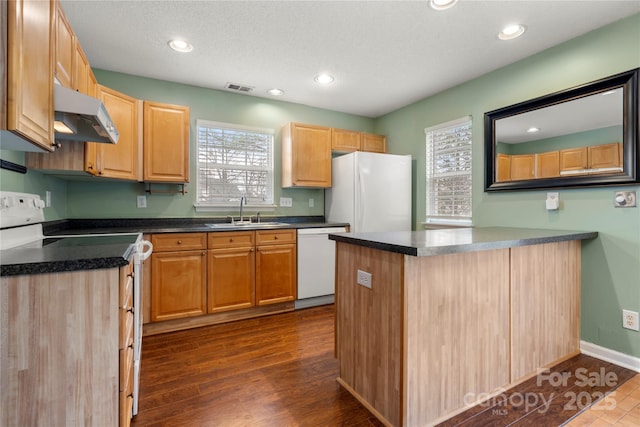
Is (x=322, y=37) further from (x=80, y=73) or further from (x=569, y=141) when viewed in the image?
(x=569, y=141)

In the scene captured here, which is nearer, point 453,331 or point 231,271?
point 453,331

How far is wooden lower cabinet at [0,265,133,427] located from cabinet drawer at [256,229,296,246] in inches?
75.7

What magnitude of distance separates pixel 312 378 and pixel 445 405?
32.1 inches

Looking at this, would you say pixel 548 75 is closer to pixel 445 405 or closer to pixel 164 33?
pixel 445 405

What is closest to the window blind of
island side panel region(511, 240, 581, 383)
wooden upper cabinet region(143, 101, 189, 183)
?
wooden upper cabinet region(143, 101, 189, 183)

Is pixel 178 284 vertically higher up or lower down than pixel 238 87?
lower down

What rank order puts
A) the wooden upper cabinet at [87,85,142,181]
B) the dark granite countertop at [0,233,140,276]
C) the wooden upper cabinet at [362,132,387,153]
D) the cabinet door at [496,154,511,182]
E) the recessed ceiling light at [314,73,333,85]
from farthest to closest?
the wooden upper cabinet at [362,132,387,153]
the recessed ceiling light at [314,73,333,85]
the cabinet door at [496,154,511,182]
the wooden upper cabinet at [87,85,142,181]
the dark granite countertop at [0,233,140,276]

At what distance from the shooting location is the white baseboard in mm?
2090

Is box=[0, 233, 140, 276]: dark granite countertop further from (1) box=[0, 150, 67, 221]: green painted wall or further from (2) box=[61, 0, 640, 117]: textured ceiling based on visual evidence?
(2) box=[61, 0, 640, 117]: textured ceiling

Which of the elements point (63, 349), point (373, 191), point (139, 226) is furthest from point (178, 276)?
point (373, 191)

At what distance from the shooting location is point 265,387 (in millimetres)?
1863

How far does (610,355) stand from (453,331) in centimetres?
161

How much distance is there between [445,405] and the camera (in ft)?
5.14

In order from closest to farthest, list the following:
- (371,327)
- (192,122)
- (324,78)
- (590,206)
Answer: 1. (371,327)
2. (590,206)
3. (324,78)
4. (192,122)
